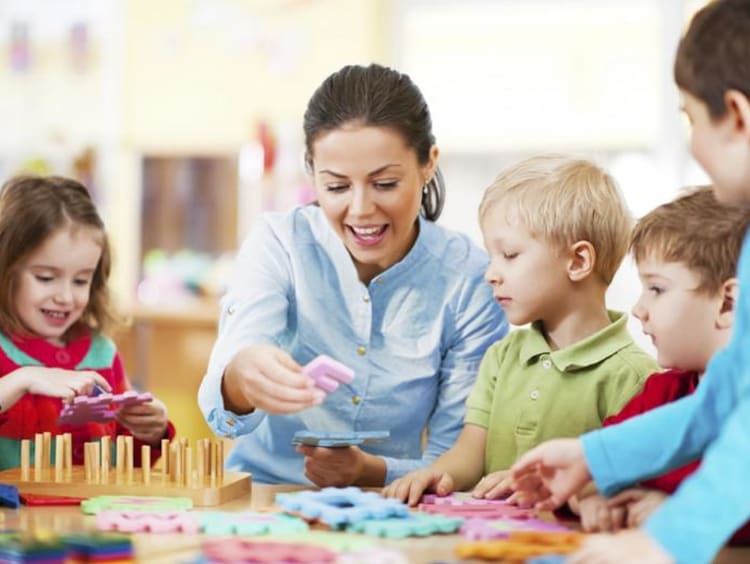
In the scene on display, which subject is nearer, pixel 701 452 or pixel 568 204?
pixel 701 452

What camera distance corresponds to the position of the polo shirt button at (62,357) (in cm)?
196

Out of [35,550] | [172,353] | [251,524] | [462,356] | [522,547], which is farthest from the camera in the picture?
[172,353]

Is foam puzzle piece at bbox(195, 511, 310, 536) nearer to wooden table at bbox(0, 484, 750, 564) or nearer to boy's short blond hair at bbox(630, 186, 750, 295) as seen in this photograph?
wooden table at bbox(0, 484, 750, 564)

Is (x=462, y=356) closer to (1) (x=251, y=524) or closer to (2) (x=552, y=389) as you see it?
(2) (x=552, y=389)

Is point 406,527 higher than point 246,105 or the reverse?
the reverse

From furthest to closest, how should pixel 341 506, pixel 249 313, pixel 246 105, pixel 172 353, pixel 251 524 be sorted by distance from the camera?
pixel 246 105 < pixel 172 353 < pixel 249 313 < pixel 341 506 < pixel 251 524

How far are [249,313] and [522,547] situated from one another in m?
0.69

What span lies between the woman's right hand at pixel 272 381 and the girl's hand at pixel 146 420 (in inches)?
9.3

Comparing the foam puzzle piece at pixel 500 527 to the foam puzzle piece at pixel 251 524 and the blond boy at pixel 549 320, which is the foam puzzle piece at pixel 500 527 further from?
the blond boy at pixel 549 320

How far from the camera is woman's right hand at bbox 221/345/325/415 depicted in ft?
4.74

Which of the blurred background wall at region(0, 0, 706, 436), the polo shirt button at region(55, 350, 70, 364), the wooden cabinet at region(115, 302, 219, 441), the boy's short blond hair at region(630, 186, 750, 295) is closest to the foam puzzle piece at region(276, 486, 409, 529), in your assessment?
the boy's short blond hair at region(630, 186, 750, 295)

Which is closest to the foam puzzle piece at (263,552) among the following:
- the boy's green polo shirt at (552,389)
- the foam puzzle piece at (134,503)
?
the foam puzzle piece at (134,503)

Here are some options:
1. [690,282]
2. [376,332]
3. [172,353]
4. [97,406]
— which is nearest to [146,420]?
[97,406]

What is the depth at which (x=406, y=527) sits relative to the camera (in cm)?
130
